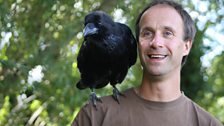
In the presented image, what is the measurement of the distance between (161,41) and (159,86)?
0.21 m

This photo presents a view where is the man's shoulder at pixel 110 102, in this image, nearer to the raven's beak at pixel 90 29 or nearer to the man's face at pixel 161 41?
the man's face at pixel 161 41

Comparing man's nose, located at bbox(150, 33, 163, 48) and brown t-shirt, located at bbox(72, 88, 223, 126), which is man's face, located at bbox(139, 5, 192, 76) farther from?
brown t-shirt, located at bbox(72, 88, 223, 126)

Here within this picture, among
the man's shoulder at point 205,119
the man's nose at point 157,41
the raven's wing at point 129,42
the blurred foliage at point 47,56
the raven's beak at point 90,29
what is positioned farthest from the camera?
the blurred foliage at point 47,56

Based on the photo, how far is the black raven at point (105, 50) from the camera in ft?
8.87

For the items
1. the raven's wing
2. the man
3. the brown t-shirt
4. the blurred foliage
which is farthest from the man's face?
the blurred foliage

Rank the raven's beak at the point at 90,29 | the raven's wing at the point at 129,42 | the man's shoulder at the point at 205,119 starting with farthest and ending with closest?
the raven's wing at the point at 129,42 → the raven's beak at the point at 90,29 → the man's shoulder at the point at 205,119

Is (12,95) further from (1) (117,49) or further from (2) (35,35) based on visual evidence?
(1) (117,49)

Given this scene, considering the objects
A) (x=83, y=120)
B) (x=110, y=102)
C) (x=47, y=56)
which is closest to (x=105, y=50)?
(x=110, y=102)

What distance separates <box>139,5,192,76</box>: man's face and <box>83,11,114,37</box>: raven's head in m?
0.24

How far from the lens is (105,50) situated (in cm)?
279

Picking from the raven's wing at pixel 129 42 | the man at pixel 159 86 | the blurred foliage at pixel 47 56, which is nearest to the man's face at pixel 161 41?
the man at pixel 159 86

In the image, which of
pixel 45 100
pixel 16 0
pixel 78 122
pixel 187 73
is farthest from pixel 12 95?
pixel 187 73

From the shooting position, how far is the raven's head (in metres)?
2.65

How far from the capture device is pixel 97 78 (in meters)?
2.95
